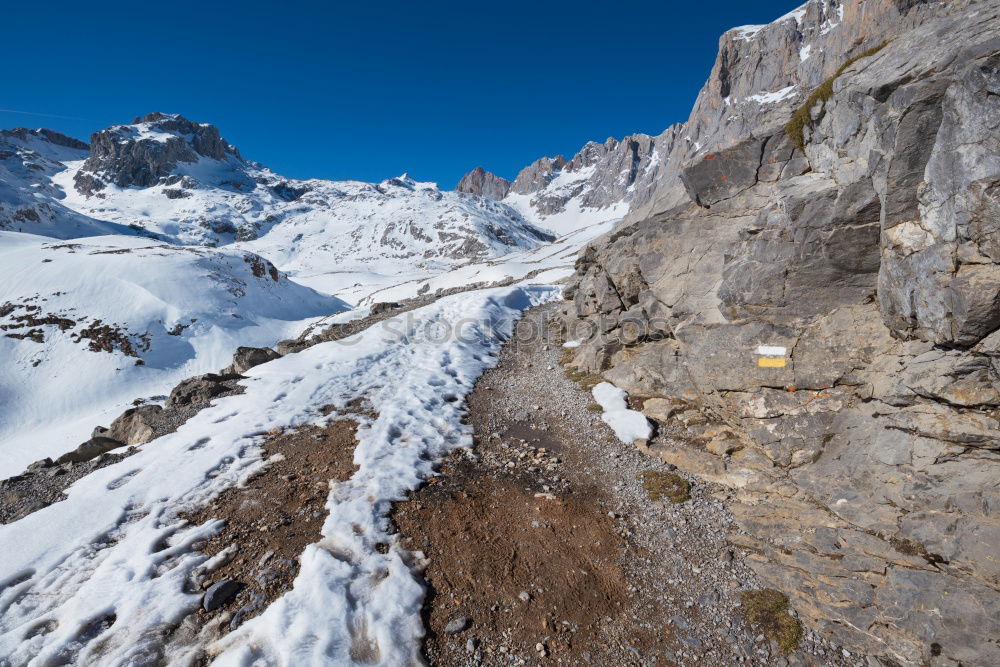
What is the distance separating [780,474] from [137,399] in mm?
34464

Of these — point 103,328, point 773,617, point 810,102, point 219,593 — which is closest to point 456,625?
point 219,593

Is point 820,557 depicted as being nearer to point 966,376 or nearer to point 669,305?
point 966,376

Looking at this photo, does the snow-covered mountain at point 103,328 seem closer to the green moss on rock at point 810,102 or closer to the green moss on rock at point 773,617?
the green moss on rock at point 773,617

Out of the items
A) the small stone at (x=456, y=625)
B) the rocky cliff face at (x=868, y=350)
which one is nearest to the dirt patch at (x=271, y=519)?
the small stone at (x=456, y=625)

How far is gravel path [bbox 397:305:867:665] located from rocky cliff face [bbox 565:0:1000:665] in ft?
2.93

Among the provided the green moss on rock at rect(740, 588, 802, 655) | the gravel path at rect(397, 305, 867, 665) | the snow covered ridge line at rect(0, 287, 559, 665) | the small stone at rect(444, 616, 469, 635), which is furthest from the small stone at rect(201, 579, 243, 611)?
the green moss on rock at rect(740, 588, 802, 655)

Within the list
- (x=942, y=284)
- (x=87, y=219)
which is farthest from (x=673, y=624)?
(x=87, y=219)

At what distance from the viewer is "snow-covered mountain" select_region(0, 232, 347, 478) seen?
84.9 ft

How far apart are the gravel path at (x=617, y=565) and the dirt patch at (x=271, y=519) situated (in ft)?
7.95

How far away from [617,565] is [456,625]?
3842 millimetres

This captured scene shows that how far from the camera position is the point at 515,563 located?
9148mm

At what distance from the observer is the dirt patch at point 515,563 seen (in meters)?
7.66

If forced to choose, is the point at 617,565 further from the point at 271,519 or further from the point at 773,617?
the point at 271,519

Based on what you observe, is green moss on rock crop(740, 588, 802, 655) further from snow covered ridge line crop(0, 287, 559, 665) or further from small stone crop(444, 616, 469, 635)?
snow covered ridge line crop(0, 287, 559, 665)
